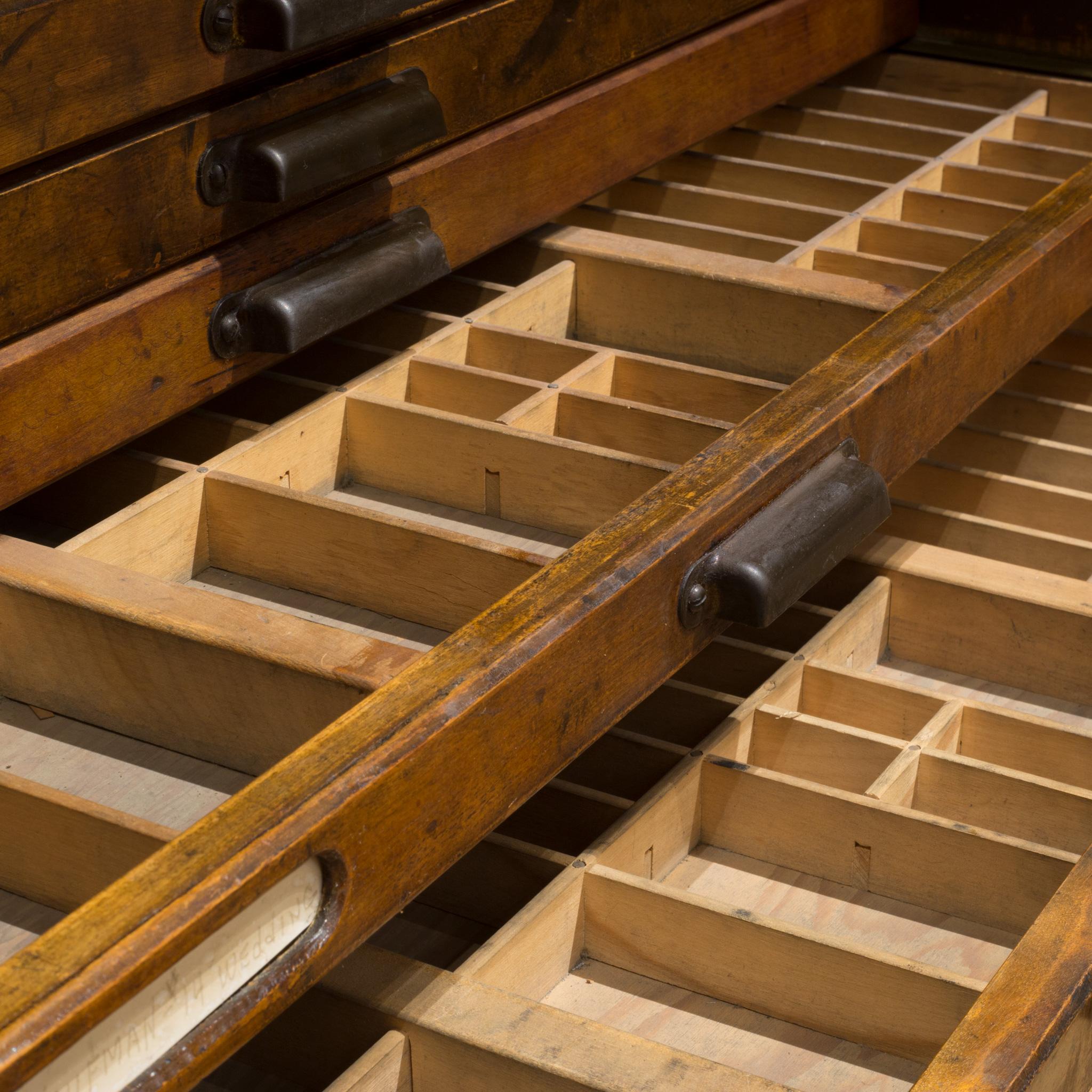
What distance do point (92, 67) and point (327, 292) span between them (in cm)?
32

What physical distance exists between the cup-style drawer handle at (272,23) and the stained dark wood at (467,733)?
0.48 metres

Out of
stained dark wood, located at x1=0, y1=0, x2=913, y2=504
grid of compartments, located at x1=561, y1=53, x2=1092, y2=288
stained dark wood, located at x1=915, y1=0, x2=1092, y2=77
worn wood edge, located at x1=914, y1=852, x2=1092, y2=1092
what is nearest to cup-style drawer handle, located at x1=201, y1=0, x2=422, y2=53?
stained dark wood, located at x1=0, y1=0, x2=913, y2=504

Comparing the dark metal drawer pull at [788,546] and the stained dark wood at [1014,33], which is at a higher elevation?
the stained dark wood at [1014,33]

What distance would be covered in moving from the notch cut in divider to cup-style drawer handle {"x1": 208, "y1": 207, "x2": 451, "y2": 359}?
0.70 metres

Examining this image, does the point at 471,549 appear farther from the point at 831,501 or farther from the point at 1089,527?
the point at 1089,527

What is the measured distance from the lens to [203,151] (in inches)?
Answer: 58.1

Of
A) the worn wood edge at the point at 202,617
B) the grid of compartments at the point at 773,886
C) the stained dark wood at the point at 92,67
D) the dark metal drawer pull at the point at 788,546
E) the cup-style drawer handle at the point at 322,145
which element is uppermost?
the stained dark wood at the point at 92,67

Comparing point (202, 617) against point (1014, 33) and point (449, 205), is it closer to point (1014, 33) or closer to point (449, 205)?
point (449, 205)

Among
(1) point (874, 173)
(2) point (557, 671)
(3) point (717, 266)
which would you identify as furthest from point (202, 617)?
(1) point (874, 173)

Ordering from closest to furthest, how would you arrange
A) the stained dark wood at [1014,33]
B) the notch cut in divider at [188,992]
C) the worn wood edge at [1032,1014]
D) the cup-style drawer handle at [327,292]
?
the notch cut in divider at [188,992], the worn wood edge at [1032,1014], the cup-style drawer handle at [327,292], the stained dark wood at [1014,33]

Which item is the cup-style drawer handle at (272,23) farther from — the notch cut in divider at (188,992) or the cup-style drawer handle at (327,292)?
the notch cut in divider at (188,992)

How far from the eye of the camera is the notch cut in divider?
2.74 ft

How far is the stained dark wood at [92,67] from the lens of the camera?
49.6 inches

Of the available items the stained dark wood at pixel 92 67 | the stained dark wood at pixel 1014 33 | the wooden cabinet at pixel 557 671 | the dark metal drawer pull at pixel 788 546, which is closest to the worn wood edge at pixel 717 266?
→ the wooden cabinet at pixel 557 671
